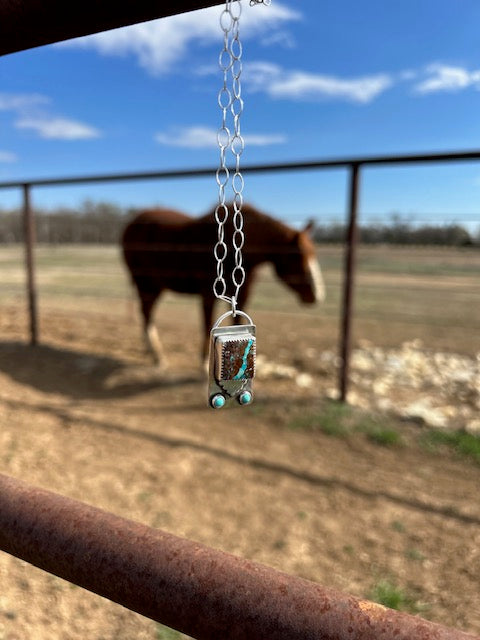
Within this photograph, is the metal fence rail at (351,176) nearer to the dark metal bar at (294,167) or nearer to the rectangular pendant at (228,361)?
the dark metal bar at (294,167)

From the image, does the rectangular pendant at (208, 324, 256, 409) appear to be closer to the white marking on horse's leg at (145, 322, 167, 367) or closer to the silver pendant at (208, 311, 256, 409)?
the silver pendant at (208, 311, 256, 409)

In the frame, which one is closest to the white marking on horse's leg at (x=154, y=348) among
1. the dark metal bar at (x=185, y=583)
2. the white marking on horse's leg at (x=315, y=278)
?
the white marking on horse's leg at (x=315, y=278)

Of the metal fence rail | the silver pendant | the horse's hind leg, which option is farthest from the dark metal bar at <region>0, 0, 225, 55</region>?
the horse's hind leg

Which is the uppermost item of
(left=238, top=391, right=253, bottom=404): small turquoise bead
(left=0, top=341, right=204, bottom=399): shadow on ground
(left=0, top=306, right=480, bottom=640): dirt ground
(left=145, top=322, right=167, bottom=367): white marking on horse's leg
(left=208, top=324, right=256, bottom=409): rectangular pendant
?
(left=208, top=324, right=256, bottom=409): rectangular pendant

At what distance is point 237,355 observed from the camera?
0.69 meters

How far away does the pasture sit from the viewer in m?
1.78

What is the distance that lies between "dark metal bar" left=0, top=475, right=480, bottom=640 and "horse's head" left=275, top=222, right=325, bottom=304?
3.38 meters

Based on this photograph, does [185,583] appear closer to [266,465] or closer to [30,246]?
[266,465]

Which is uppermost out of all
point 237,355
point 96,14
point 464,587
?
point 96,14

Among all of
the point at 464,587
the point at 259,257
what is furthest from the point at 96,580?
the point at 259,257

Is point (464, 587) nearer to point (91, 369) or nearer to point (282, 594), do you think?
point (282, 594)

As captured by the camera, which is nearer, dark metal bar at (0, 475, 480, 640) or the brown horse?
dark metal bar at (0, 475, 480, 640)

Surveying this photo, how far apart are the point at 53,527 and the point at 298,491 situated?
209cm

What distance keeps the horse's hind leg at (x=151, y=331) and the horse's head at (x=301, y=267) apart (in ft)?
4.59
